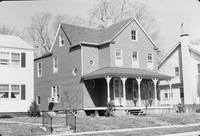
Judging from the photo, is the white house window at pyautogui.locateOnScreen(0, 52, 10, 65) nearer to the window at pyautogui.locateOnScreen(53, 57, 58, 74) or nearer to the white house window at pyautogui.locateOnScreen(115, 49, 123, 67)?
the window at pyautogui.locateOnScreen(53, 57, 58, 74)

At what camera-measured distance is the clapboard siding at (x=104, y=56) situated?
27.6 m

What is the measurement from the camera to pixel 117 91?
27484 mm

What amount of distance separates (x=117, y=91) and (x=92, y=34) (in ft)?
21.1

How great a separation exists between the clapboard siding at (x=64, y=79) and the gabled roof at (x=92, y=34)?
65 cm

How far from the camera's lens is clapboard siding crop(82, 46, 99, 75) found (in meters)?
27.4

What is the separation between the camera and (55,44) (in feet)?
102

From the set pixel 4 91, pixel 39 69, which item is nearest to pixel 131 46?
pixel 39 69

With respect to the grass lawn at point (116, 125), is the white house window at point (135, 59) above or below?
above

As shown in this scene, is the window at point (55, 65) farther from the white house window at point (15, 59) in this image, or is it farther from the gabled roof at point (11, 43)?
the white house window at point (15, 59)

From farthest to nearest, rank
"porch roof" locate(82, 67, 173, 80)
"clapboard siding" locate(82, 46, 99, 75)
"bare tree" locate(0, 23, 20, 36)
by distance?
"bare tree" locate(0, 23, 20, 36) < "clapboard siding" locate(82, 46, 99, 75) < "porch roof" locate(82, 67, 173, 80)

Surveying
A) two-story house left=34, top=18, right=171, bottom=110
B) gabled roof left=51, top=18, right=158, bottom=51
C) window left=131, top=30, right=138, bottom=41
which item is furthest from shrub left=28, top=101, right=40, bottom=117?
window left=131, top=30, right=138, bottom=41

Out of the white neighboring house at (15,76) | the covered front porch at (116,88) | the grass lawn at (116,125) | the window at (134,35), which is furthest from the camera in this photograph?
the window at (134,35)

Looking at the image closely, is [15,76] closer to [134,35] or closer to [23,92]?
[23,92]

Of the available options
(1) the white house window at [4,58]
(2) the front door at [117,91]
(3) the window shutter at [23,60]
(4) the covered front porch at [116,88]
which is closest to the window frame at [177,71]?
(4) the covered front porch at [116,88]
